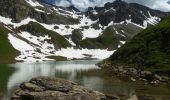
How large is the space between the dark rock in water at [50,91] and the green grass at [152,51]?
2211 inches

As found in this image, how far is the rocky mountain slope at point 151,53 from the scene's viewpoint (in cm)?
10839

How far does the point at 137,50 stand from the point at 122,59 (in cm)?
1580

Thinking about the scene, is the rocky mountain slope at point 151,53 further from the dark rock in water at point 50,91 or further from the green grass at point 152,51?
Answer: the dark rock in water at point 50,91

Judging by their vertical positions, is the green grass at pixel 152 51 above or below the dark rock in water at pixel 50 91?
above

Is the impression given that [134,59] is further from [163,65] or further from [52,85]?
[52,85]

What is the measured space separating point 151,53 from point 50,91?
84.4 m

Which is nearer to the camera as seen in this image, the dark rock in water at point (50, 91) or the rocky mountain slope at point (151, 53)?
the dark rock in water at point (50, 91)

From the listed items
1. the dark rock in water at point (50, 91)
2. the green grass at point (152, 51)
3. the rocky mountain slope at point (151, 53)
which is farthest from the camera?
the green grass at point (152, 51)

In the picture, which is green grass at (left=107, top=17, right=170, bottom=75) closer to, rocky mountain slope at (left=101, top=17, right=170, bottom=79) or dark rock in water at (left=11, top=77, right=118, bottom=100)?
rocky mountain slope at (left=101, top=17, right=170, bottom=79)

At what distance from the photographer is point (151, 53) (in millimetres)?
124375

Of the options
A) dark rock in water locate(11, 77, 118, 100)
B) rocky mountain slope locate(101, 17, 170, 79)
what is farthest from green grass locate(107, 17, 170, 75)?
dark rock in water locate(11, 77, 118, 100)

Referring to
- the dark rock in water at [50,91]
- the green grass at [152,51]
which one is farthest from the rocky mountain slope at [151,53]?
the dark rock in water at [50,91]

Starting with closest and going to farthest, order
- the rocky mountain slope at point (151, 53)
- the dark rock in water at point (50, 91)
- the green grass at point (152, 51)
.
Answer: the dark rock in water at point (50, 91), the rocky mountain slope at point (151, 53), the green grass at point (152, 51)

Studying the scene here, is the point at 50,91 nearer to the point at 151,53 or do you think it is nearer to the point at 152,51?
the point at 151,53
